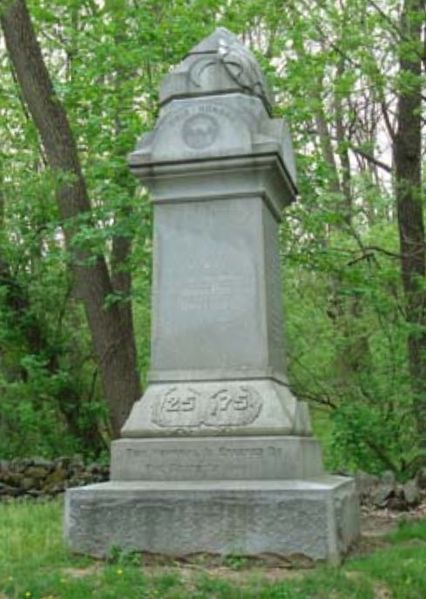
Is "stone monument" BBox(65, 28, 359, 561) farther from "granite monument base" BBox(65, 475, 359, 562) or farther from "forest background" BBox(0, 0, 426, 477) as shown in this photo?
"forest background" BBox(0, 0, 426, 477)

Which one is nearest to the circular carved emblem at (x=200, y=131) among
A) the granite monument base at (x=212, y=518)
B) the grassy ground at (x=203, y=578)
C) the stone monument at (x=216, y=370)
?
the stone monument at (x=216, y=370)

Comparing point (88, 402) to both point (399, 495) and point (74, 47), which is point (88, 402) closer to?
point (74, 47)

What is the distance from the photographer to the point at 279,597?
545 cm

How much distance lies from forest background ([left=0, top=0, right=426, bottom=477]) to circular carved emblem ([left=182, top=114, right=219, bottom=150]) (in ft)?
12.9

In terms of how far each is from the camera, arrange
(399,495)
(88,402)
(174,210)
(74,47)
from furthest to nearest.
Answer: (88,402) → (74,47) → (399,495) → (174,210)

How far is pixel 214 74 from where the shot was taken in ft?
25.7

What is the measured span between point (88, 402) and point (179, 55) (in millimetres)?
6262

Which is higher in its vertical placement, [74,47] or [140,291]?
[74,47]

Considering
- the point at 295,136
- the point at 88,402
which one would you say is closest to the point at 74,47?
the point at 295,136

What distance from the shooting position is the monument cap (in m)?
7.79

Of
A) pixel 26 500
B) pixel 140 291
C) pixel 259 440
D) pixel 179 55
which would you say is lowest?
pixel 26 500

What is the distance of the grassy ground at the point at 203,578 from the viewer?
5562 mm

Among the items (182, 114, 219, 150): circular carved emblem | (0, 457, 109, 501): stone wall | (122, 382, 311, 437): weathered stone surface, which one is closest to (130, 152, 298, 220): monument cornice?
(182, 114, 219, 150): circular carved emblem

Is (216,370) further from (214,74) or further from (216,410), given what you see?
(214,74)
